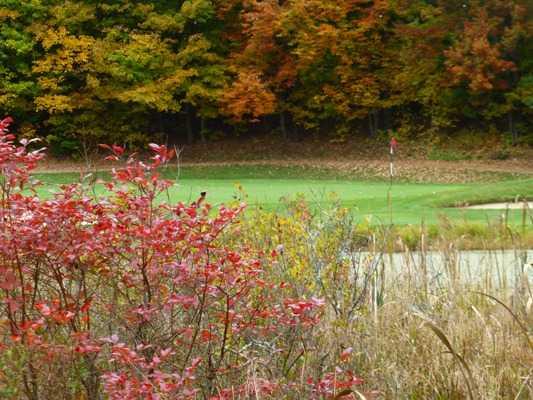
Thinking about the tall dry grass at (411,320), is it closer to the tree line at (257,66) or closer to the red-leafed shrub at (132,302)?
the red-leafed shrub at (132,302)

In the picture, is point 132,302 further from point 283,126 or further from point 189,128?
point 189,128

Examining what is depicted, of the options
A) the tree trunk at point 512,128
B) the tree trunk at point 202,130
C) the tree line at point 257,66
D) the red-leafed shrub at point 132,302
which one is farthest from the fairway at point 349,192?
the tree trunk at point 512,128

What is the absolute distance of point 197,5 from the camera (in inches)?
1271

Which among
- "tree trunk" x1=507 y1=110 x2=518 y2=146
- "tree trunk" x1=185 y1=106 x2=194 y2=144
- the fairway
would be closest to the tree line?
"tree trunk" x1=507 y1=110 x2=518 y2=146

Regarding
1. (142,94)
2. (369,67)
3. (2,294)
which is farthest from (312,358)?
(369,67)

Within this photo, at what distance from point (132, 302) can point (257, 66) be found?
28.1 m

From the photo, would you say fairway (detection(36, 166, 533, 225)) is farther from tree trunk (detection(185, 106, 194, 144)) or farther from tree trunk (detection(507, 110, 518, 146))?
tree trunk (detection(507, 110, 518, 146))

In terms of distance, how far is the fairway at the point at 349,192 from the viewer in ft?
44.8

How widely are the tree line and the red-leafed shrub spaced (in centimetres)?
2516

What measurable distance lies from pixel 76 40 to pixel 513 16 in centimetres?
1374

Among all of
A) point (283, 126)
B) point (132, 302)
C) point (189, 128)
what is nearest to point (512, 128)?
point (283, 126)

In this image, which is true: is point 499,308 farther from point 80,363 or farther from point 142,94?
point 142,94

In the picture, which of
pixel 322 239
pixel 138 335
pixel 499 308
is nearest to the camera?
pixel 138 335

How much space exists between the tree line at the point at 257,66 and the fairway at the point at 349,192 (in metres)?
2.89
